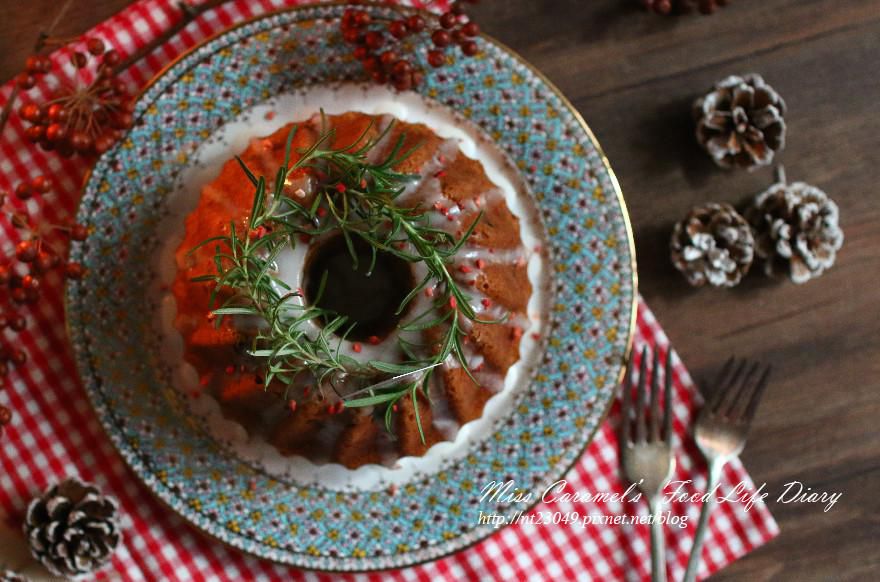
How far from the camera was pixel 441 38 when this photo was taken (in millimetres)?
1403

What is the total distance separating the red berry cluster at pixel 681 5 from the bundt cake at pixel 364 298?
0.46 m

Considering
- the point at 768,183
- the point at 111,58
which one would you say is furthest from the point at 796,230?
the point at 111,58

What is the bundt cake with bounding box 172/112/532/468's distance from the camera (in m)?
1.28

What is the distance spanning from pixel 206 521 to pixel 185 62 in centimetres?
75

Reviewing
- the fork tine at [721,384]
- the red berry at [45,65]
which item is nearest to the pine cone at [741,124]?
the fork tine at [721,384]

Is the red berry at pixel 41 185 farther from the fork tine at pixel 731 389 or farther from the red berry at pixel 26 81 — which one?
the fork tine at pixel 731 389

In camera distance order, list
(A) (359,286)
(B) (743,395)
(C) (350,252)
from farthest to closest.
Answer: (B) (743,395) → (A) (359,286) → (C) (350,252)

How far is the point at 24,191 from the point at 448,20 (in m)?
0.72

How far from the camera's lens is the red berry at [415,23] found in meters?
1.40

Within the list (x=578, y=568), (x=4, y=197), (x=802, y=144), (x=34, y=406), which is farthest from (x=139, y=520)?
(x=802, y=144)

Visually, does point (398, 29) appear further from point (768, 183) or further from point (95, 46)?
point (768, 183)

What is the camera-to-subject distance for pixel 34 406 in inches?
58.8

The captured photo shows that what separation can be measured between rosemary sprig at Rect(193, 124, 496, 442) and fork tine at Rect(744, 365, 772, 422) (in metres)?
0.60

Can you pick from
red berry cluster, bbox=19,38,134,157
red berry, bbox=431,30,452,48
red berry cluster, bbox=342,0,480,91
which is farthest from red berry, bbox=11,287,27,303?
red berry, bbox=431,30,452,48
